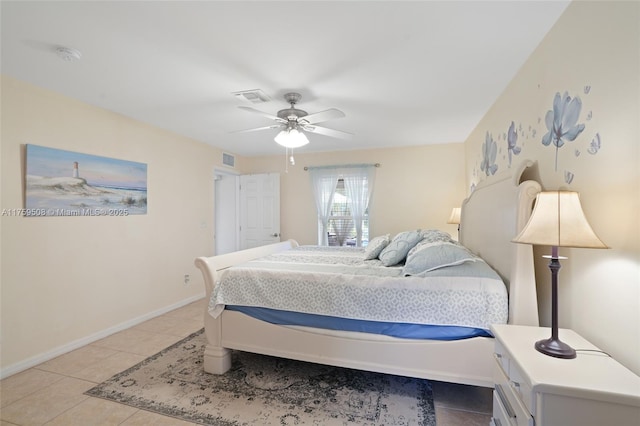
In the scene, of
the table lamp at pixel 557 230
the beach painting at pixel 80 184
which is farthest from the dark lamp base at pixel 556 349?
the beach painting at pixel 80 184

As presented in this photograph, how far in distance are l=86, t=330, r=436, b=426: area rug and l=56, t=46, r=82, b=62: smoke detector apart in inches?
95.8

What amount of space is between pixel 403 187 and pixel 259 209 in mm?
2664

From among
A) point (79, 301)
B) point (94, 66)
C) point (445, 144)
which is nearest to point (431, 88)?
point (445, 144)

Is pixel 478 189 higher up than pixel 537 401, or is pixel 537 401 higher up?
pixel 478 189

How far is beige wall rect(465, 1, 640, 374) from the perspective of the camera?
1.07m

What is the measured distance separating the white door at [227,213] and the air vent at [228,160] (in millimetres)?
215

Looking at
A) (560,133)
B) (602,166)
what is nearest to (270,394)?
(602,166)

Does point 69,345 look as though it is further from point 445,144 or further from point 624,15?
point 445,144

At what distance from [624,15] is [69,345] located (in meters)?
4.47

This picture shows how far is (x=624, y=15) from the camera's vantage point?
1118 mm

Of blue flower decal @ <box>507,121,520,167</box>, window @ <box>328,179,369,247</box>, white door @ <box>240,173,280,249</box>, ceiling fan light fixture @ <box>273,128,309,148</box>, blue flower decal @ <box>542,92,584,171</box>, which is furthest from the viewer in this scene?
white door @ <box>240,173,280,249</box>

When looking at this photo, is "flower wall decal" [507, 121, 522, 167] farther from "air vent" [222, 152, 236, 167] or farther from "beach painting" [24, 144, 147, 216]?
"air vent" [222, 152, 236, 167]

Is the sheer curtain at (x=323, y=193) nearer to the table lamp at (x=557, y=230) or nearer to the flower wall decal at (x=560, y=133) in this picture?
the flower wall decal at (x=560, y=133)

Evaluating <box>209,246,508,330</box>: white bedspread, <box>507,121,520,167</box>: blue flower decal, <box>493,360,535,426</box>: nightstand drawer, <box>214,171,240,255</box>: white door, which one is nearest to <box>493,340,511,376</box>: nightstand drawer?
<box>493,360,535,426</box>: nightstand drawer
